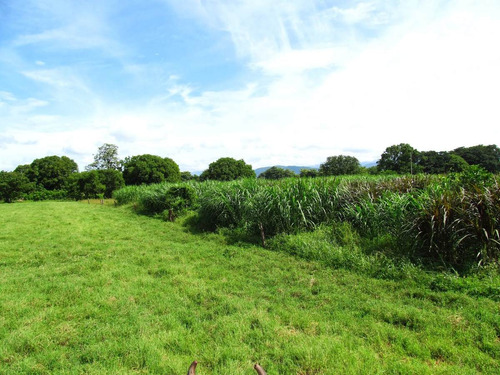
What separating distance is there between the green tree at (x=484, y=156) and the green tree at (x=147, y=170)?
47934mm

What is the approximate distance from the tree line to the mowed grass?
26.8 ft

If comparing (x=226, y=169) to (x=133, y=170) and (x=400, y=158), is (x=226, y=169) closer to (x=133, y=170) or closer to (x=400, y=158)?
(x=133, y=170)

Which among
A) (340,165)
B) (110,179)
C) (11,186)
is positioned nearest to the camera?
(11,186)

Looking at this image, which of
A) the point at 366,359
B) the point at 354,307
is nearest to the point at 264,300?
the point at 354,307

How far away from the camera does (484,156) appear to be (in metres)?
41.3

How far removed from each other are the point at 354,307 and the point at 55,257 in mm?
6470

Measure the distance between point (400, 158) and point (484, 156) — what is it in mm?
12222

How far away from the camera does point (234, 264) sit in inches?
207

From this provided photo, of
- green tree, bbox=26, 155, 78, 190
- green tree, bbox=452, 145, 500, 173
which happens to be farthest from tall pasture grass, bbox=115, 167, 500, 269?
green tree, bbox=452, 145, 500, 173

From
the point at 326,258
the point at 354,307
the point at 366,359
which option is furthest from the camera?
the point at 326,258

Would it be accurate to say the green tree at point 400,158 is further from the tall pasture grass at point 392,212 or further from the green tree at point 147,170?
the tall pasture grass at point 392,212

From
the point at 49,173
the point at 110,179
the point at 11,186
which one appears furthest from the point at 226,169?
the point at 11,186

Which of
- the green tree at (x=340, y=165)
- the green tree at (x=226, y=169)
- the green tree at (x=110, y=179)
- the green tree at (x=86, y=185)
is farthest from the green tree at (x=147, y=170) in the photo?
the green tree at (x=340, y=165)

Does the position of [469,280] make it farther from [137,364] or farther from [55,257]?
[55,257]
